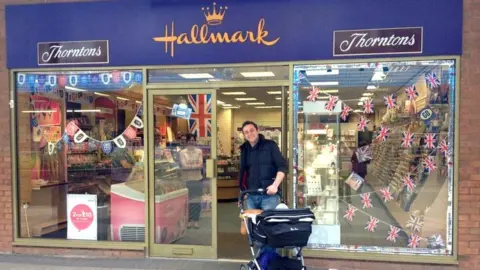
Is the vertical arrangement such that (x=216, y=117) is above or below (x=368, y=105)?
below

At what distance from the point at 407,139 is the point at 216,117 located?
2.37 metres

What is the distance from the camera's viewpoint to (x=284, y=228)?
355 centimetres

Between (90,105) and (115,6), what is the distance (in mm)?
1401

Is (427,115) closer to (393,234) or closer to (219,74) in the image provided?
(393,234)

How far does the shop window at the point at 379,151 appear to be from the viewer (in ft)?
16.2

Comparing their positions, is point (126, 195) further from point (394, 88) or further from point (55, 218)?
point (394, 88)

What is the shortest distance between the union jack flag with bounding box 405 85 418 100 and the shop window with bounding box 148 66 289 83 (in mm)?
1449

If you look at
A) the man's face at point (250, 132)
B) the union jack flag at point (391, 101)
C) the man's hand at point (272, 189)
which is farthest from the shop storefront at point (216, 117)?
the man's hand at point (272, 189)

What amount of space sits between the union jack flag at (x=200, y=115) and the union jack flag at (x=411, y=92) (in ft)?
7.94

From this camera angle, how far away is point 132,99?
18.4 feet

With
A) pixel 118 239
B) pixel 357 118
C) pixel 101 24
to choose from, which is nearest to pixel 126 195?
pixel 118 239

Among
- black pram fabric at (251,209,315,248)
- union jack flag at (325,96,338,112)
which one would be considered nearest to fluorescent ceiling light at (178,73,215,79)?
union jack flag at (325,96,338,112)

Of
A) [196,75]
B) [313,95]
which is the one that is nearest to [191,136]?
[196,75]

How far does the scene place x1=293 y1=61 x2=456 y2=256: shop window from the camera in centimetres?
493
